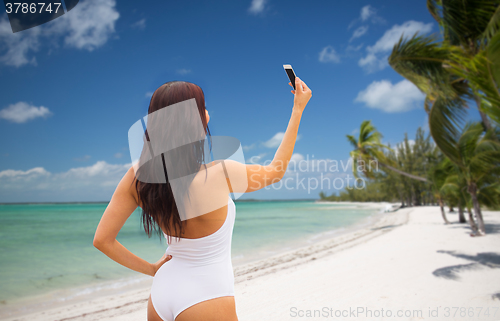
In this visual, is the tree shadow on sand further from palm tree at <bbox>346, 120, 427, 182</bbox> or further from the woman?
palm tree at <bbox>346, 120, 427, 182</bbox>

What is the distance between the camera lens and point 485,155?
17.5ft

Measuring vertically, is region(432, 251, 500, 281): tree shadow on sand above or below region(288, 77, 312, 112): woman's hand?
below

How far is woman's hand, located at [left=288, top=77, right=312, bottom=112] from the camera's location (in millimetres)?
906

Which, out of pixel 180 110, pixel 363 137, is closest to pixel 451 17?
pixel 180 110

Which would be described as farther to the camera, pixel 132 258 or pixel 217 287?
pixel 132 258

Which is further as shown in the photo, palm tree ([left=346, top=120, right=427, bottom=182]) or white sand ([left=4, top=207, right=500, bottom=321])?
palm tree ([left=346, top=120, right=427, bottom=182])

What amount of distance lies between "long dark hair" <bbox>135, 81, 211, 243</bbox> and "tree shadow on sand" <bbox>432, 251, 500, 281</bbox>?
5.81 metres

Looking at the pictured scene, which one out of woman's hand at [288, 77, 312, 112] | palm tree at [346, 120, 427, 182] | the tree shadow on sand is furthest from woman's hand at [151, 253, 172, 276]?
palm tree at [346, 120, 427, 182]

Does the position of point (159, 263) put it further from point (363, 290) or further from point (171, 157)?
point (363, 290)

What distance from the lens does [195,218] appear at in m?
0.90

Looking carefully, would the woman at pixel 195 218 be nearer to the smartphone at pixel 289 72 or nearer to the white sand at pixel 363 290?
the smartphone at pixel 289 72

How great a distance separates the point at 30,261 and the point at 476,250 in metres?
13.7

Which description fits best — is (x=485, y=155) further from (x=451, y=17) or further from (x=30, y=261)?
(x=30, y=261)

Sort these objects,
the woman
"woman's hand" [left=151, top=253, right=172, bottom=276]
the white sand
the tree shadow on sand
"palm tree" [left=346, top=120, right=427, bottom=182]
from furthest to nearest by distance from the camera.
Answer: "palm tree" [left=346, top=120, right=427, bottom=182] → the tree shadow on sand → the white sand → "woman's hand" [left=151, top=253, right=172, bottom=276] → the woman
